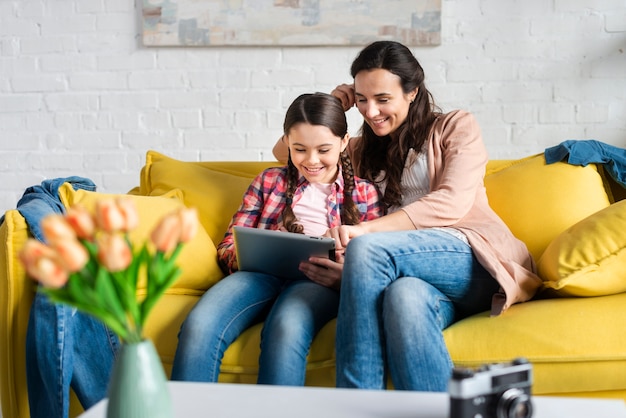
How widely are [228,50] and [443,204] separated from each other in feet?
4.65

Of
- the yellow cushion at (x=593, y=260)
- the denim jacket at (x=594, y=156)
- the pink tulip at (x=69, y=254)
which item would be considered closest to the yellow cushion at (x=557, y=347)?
the yellow cushion at (x=593, y=260)

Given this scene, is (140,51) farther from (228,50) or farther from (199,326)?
(199,326)

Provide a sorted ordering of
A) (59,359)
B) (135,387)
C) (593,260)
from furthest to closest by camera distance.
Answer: (593,260) → (59,359) → (135,387)

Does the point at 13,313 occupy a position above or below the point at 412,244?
below

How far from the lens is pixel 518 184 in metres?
2.20

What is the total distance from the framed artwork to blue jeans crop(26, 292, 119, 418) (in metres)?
1.54

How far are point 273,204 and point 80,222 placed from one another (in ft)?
4.17

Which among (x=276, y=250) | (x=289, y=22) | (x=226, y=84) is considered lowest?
(x=276, y=250)

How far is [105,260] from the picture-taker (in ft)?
2.67

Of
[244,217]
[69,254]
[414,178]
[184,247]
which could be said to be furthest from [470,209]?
[69,254]

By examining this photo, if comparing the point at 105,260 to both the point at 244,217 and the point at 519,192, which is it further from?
the point at 519,192

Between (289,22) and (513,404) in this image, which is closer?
(513,404)

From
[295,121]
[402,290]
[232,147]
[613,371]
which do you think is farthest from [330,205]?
[232,147]

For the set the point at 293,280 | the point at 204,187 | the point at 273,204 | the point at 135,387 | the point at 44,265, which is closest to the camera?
the point at 44,265
